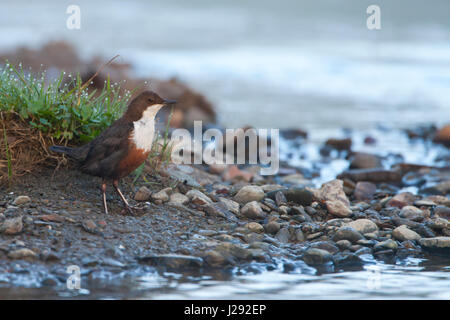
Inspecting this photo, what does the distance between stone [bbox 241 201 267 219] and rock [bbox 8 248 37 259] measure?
75.4 inches

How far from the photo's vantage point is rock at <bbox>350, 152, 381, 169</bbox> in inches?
360

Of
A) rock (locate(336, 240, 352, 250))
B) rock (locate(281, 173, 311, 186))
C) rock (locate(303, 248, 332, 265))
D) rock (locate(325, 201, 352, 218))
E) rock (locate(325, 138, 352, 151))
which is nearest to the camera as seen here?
rock (locate(303, 248, 332, 265))

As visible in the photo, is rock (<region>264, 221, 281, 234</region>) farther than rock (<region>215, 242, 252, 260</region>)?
Yes

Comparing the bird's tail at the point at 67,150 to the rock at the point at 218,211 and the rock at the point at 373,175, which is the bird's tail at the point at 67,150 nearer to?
the rock at the point at 218,211

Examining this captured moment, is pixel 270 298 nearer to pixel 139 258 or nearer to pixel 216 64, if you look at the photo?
pixel 139 258

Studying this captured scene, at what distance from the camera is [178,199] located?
5.53 m

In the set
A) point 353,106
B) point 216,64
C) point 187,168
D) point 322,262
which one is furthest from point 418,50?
point 322,262

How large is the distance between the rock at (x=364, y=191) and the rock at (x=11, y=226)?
3.96 meters

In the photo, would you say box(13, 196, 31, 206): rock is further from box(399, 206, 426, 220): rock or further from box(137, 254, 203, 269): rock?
box(399, 206, 426, 220): rock

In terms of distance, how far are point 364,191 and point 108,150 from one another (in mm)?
3432

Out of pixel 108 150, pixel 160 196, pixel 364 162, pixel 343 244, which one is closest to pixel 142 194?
pixel 160 196

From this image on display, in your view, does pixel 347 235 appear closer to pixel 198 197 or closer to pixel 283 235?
pixel 283 235

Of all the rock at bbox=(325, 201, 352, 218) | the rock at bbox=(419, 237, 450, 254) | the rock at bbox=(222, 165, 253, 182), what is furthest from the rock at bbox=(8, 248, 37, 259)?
the rock at bbox=(222, 165, 253, 182)

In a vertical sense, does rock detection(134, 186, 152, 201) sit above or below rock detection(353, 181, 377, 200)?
above
